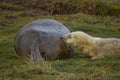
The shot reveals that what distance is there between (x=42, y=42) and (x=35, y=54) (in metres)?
0.39

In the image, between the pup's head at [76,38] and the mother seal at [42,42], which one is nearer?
the mother seal at [42,42]

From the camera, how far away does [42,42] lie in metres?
11.4

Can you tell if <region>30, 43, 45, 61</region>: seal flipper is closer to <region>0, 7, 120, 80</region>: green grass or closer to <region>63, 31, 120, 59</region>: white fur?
<region>0, 7, 120, 80</region>: green grass

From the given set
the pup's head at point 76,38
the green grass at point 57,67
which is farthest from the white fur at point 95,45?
the green grass at point 57,67

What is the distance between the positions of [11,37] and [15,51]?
286 cm

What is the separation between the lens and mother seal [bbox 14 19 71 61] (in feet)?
37.3

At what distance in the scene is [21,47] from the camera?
1162 cm

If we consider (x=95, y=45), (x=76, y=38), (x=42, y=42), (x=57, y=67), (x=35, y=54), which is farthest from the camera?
(x=76, y=38)

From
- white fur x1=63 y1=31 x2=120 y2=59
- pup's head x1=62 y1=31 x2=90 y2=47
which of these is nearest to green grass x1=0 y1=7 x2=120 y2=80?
white fur x1=63 y1=31 x2=120 y2=59

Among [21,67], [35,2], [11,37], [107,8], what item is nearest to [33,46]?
[21,67]

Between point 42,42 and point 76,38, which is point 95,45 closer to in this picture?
point 76,38

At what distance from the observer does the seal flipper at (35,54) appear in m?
11.0

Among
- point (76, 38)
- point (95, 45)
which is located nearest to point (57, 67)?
point (95, 45)

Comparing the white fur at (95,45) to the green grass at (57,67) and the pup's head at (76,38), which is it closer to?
the pup's head at (76,38)
